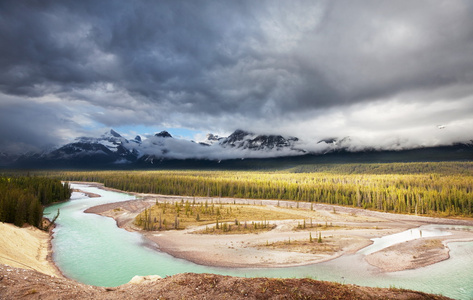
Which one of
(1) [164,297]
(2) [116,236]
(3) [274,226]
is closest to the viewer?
(1) [164,297]

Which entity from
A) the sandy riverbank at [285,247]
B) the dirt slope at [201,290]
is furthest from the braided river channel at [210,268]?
the dirt slope at [201,290]

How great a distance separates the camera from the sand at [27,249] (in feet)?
101

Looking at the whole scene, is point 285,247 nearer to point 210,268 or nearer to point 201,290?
point 210,268

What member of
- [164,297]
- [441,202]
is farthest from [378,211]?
[164,297]

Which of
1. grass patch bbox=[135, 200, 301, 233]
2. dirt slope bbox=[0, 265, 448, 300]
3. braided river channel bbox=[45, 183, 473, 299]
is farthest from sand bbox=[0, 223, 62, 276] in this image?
grass patch bbox=[135, 200, 301, 233]

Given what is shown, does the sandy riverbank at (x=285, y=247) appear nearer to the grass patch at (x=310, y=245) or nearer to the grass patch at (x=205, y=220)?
the grass patch at (x=310, y=245)

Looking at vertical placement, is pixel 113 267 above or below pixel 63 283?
below

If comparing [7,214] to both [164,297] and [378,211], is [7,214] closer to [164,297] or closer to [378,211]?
[164,297]

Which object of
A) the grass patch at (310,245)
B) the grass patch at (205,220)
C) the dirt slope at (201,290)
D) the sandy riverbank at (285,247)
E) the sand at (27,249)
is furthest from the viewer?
the grass patch at (205,220)

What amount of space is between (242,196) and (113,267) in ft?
359

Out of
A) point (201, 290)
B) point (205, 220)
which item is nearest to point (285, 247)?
point (205, 220)

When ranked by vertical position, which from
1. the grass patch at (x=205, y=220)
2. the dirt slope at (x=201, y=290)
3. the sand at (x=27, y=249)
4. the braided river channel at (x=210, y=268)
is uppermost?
the dirt slope at (x=201, y=290)

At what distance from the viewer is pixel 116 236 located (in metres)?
54.9

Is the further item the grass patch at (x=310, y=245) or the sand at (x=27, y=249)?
the grass patch at (x=310, y=245)
